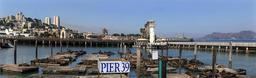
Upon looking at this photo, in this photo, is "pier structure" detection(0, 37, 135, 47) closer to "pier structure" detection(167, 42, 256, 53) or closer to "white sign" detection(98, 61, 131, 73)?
"pier structure" detection(167, 42, 256, 53)

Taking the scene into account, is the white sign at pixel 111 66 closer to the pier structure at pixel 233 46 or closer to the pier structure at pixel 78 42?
the pier structure at pixel 233 46

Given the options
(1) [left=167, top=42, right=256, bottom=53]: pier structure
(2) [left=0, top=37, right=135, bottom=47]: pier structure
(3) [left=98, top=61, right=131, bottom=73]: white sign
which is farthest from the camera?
(2) [left=0, top=37, right=135, bottom=47]: pier structure

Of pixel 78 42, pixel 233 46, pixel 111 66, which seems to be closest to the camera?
pixel 111 66

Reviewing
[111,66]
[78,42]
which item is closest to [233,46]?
[78,42]

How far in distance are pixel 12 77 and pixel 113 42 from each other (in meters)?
116

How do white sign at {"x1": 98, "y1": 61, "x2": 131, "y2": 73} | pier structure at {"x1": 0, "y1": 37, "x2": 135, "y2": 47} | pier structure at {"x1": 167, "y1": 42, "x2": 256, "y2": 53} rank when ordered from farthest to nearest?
1. pier structure at {"x1": 0, "y1": 37, "x2": 135, "y2": 47}
2. pier structure at {"x1": 167, "y1": 42, "x2": 256, "y2": 53}
3. white sign at {"x1": 98, "y1": 61, "x2": 131, "y2": 73}

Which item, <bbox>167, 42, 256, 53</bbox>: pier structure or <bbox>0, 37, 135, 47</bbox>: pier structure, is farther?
<bbox>0, 37, 135, 47</bbox>: pier structure

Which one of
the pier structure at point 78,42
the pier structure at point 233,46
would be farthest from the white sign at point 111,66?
the pier structure at point 78,42

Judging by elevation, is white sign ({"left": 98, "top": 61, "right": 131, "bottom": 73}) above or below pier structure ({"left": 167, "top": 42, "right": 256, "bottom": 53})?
above

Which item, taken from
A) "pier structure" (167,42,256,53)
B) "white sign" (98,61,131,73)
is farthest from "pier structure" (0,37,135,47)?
"white sign" (98,61,131,73)

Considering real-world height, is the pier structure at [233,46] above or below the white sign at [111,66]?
below

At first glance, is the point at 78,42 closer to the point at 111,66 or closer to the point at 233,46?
the point at 233,46

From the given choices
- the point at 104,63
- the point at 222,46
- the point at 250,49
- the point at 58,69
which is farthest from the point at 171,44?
the point at 104,63

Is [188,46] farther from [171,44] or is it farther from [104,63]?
[104,63]
